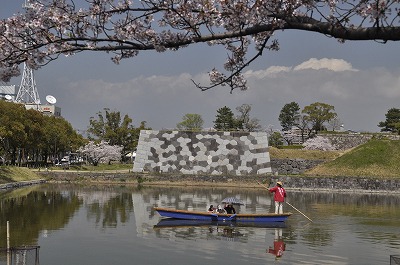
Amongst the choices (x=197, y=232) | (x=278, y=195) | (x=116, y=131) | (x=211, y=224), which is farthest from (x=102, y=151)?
(x=197, y=232)

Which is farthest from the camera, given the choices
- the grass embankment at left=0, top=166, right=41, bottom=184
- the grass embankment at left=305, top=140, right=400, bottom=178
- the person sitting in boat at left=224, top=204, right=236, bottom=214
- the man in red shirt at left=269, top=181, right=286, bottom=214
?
the grass embankment at left=305, top=140, right=400, bottom=178

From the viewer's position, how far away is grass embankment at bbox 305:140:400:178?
157 feet

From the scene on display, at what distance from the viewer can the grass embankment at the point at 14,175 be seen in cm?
4104

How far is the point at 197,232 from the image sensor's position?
65.9 feet

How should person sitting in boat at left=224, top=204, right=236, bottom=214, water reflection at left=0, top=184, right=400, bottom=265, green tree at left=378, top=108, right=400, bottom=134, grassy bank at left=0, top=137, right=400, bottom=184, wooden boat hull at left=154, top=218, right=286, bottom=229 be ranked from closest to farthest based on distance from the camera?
water reflection at left=0, top=184, right=400, bottom=265 < wooden boat hull at left=154, top=218, right=286, bottom=229 < person sitting in boat at left=224, top=204, right=236, bottom=214 < grassy bank at left=0, top=137, right=400, bottom=184 < green tree at left=378, top=108, right=400, bottom=134

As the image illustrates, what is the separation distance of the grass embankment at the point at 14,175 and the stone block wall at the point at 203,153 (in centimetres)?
1056

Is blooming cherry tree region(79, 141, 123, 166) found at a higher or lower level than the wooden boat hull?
higher

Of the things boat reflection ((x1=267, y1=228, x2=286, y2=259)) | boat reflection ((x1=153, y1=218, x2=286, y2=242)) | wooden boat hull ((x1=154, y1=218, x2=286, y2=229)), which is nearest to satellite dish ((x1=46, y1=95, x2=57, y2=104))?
boat reflection ((x1=153, y1=218, x2=286, y2=242))

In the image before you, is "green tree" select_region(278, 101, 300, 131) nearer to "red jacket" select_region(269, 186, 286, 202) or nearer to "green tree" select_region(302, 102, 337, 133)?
"green tree" select_region(302, 102, 337, 133)

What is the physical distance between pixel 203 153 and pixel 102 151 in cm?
2076

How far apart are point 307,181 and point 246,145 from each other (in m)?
9.48

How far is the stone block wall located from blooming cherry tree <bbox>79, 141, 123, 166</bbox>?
620 inches

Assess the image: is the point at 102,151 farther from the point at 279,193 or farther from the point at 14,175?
the point at 279,193

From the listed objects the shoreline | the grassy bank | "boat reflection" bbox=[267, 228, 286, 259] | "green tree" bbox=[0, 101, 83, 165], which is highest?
"green tree" bbox=[0, 101, 83, 165]
